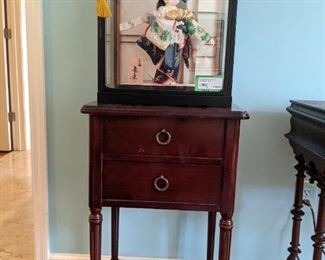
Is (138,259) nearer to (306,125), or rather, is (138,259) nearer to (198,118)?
(198,118)

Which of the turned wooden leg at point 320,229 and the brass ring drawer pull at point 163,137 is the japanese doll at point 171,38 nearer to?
the brass ring drawer pull at point 163,137

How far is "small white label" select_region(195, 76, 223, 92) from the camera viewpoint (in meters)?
1.25

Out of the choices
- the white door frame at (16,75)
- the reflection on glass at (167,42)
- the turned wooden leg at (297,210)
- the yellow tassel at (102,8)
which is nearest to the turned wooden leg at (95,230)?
the reflection on glass at (167,42)

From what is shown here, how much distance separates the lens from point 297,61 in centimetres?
151

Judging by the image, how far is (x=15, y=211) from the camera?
2.30m

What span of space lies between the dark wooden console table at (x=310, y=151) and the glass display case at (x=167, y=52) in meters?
0.27

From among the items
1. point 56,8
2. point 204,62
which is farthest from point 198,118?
point 56,8

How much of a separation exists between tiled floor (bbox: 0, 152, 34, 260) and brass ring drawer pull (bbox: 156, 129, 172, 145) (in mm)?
1027

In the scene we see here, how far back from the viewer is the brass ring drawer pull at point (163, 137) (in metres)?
1.17

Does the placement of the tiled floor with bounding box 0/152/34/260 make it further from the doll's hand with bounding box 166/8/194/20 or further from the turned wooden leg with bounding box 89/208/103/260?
the doll's hand with bounding box 166/8/194/20

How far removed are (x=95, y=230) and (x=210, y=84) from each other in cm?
63

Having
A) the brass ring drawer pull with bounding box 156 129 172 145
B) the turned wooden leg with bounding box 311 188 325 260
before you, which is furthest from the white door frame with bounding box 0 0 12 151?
the turned wooden leg with bounding box 311 188 325 260

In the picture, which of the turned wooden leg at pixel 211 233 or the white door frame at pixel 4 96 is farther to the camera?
the white door frame at pixel 4 96

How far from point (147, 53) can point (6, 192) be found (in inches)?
73.3
